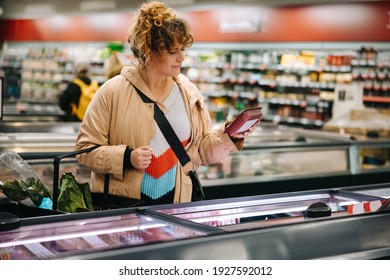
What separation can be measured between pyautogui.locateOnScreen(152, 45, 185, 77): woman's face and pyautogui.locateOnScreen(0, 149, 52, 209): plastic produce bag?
0.73 metres

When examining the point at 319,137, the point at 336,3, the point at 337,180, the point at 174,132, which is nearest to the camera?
the point at 174,132

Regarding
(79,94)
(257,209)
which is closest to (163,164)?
(257,209)

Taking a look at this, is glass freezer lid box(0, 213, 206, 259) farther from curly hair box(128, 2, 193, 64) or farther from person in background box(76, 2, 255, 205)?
curly hair box(128, 2, 193, 64)

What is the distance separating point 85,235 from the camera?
2072 millimetres

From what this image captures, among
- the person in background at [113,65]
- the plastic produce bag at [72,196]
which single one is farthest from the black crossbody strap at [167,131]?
the person in background at [113,65]

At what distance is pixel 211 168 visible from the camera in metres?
6.04

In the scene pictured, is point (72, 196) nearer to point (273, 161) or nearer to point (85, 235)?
point (85, 235)

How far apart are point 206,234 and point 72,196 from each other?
0.91 m

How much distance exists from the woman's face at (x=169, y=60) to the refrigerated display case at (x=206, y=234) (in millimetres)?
671

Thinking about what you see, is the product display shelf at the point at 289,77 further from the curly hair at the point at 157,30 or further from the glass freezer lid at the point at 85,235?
the glass freezer lid at the point at 85,235

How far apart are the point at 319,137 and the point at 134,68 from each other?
4621 millimetres

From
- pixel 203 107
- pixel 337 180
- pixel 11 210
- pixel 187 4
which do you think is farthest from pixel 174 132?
pixel 187 4
